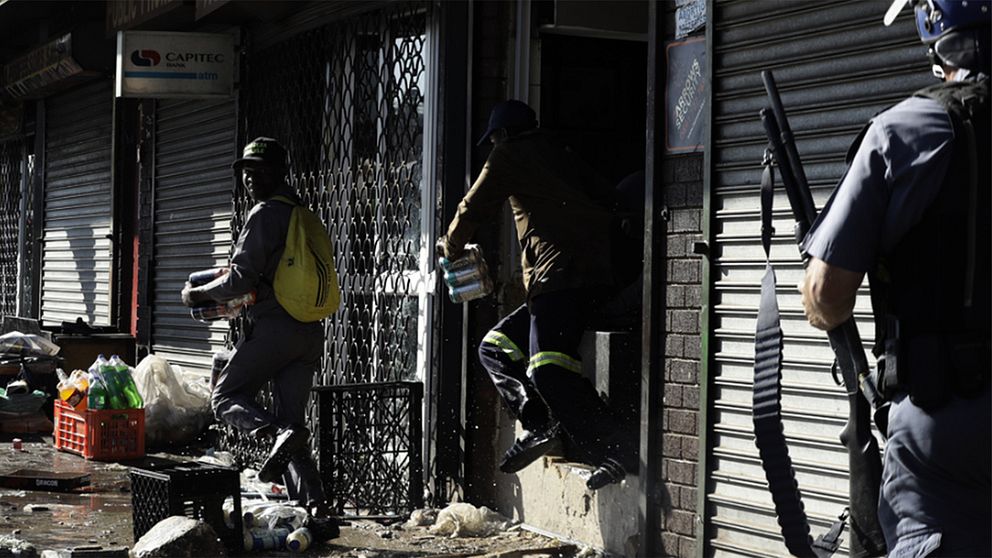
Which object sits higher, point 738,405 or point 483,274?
point 483,274

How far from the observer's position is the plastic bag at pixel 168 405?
11250 millimetres

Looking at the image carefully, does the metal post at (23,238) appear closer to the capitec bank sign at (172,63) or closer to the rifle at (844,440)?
the capitec bank sign at (172,63)

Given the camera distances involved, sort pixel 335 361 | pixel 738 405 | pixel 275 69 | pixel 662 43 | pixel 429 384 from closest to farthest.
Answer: pixel 738 405 → pixel 662 43 → pixel 429 384 → pixel 335 361 → pixel 275 69

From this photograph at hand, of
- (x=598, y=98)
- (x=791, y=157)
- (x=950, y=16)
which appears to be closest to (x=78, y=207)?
(x=598, y=98)

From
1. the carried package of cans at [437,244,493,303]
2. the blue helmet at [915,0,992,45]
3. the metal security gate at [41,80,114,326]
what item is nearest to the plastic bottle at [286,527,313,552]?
the carried package of cans at [437,244,493,303]

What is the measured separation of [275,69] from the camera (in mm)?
10945

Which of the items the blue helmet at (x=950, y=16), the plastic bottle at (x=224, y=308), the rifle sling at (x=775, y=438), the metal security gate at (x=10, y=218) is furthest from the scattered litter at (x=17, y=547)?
the metal security gate at (x=10, y=218)

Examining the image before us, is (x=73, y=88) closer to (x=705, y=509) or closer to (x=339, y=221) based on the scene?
(x=339, y=221)

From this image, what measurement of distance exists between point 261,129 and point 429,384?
355 cm

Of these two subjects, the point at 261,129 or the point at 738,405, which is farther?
the point at 261,129

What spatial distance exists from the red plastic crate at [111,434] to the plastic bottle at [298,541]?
3.70 metres

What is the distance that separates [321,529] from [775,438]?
13.1 feet

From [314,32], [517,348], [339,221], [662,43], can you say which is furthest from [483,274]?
[314,32]

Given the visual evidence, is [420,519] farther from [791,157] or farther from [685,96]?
[791,157]
